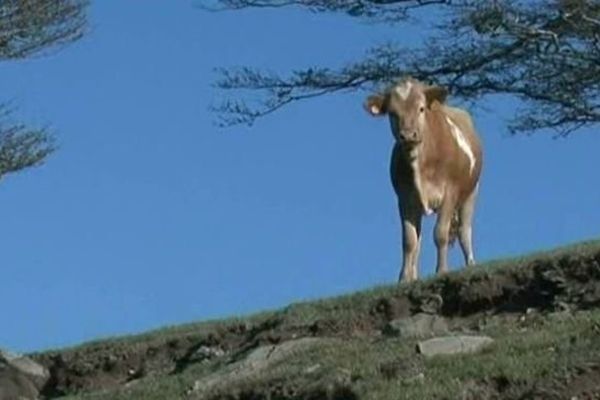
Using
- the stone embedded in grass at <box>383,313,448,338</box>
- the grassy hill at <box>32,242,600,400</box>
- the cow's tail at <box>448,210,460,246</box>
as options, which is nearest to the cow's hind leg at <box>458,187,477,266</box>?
the cow's tail at <box>448,210,460,246</box>

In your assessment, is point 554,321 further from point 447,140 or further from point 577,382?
point 447,140

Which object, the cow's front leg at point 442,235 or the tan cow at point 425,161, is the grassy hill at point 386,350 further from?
the cow's front leg at point 442,235

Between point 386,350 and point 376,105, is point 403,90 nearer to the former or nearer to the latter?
point 376,105

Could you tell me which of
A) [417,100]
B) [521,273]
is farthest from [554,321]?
[417,100]

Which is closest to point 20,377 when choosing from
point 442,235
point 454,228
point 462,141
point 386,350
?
point 442,235

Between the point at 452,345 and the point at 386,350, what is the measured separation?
57 cm

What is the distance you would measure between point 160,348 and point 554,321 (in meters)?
5.16

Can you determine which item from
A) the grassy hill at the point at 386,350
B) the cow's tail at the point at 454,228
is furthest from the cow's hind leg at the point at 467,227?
the grassy hill at the point at 386,350

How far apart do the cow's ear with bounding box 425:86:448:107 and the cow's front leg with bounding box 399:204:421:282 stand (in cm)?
111

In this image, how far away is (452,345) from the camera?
48.0ft

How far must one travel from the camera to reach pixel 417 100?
72.7 feet

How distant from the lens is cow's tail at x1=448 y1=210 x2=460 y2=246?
23703 mm

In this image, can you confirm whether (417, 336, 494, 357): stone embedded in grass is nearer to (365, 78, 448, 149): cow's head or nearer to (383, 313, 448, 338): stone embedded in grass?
(383, 313, 448, 338): stone embedded in grass

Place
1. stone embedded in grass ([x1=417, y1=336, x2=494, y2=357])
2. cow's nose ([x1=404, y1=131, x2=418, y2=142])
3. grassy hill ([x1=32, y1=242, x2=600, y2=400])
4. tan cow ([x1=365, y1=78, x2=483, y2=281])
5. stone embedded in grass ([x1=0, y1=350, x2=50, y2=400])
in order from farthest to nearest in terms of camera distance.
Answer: tan cow ([x1=365, y1=78, x2=483, y2=281]), cow's nose ([x1=404, y1=131, x2=418, y2=142]), stone embedded in grass ([x1=0, y1=350, x2=50, y2=400]), stone embedded in grass ([x1=417, y1=336, x2=494, y2=357]), grassy hill ([x1=32, y1=242, x2=600, y2=400])
